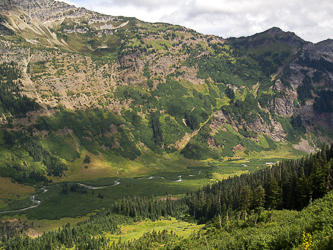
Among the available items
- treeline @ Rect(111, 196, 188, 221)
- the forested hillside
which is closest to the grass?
the forested hillside

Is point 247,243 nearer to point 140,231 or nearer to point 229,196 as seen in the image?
point 140,231

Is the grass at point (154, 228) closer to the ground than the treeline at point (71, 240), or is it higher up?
closer to the ground

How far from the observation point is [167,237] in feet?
440

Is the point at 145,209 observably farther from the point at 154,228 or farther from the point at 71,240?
the point at 71,240

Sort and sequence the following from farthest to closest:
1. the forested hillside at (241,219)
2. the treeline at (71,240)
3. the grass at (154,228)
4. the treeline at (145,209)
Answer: the treeline at (145,209) → the grass at (154,228) → the treeline at (71,240) → the forested hillside at (241,219)

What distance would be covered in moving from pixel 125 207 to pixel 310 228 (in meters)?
142

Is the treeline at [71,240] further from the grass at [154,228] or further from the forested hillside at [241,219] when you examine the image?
the grass at [154,228]

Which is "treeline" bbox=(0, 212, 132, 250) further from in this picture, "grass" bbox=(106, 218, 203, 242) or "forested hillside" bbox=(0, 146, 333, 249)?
"grass" bbox=(106, 218, 203, 242)

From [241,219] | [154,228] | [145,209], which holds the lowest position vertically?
[154,228]

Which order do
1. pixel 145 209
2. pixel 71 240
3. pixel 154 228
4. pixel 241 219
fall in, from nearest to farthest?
pixel 241 219 → pixel 71 240 → pixel 154 228 → pixel 145 209

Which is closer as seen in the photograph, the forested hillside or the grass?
the forested hillside

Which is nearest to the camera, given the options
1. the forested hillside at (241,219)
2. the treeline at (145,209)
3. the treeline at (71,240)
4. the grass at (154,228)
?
the forested hillside at (241,219)

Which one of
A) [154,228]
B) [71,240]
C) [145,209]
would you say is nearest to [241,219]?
[154,228]

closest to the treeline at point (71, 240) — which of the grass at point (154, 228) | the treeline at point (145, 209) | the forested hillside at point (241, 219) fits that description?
the forested hillside at point (241, 219)
